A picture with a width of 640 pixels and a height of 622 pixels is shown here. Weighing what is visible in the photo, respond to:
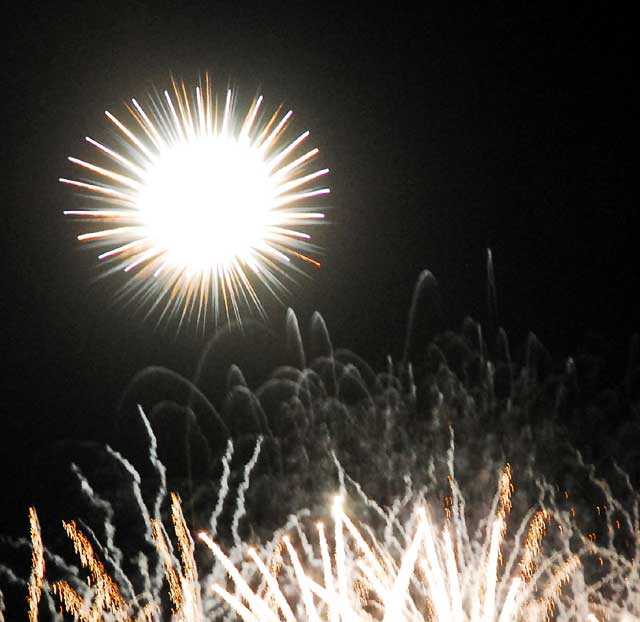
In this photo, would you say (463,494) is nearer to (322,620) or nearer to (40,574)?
(322,620)

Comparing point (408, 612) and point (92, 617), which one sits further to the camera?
point (92, 617)

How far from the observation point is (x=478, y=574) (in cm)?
1781

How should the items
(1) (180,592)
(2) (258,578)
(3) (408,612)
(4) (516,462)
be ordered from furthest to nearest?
1. (4) (516,462)
2. (2) (258,578)
3. (1) (180,592)
4. (3) (408,612)

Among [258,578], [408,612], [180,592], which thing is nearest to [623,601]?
[408,612]

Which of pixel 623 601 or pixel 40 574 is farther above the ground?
pixel 623 601

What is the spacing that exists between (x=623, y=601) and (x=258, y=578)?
649cm

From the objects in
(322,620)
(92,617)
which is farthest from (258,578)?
(92,617)

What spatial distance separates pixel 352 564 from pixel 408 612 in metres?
1.86

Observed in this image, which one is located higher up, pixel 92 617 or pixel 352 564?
pixel 352 564

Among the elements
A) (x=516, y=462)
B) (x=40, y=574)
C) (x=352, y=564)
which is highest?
(x=516, y=462)

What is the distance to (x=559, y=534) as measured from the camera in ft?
66.5

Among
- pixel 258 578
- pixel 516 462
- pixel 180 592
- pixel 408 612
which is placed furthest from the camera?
pixel 516 462

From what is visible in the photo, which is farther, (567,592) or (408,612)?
(567,592)

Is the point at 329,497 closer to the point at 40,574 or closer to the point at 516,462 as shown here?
the point at 516,462
